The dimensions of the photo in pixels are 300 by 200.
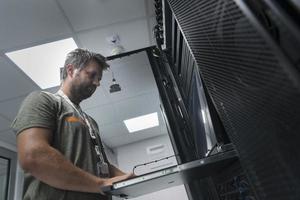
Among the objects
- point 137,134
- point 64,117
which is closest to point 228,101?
point 64,117

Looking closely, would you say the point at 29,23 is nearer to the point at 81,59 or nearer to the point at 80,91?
the point at 81,59

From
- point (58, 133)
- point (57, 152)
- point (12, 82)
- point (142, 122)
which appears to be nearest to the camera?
point (57, 152)

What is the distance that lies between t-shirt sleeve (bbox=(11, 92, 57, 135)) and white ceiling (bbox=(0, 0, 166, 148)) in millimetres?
1328

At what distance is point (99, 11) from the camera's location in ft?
7.49

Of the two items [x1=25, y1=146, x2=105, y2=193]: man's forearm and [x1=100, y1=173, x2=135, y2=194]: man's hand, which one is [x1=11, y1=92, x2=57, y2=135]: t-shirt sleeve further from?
[x1=100, y1=173, x2=135, y2=194]: man's hand

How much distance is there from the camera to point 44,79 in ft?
9.98

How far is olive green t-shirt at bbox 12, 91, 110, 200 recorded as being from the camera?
968mm

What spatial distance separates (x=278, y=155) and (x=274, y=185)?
75 millimetres

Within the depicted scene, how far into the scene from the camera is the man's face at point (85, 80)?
1.39m

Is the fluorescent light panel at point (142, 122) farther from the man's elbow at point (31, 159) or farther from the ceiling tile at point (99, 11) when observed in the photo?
the man's elbow at point (31, 159)

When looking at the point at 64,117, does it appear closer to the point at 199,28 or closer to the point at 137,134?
the point at 199,28

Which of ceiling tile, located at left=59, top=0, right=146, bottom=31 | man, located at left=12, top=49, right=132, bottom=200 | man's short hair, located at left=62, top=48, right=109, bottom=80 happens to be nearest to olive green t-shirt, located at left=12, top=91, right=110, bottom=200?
man, located at left=12, top=49, right=132, bottom=200

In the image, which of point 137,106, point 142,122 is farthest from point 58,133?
point 142,122

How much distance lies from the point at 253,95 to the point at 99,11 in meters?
A: 2.13
